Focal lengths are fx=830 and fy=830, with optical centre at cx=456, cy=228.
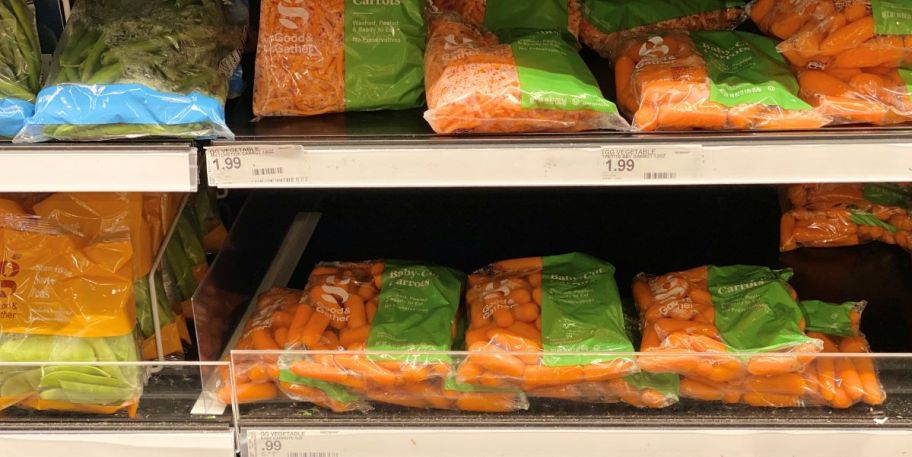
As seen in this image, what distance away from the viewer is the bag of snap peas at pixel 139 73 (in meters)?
1.26

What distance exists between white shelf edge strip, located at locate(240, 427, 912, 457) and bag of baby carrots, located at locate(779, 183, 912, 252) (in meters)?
0.57

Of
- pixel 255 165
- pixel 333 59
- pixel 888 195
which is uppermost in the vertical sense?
pixel 333 59

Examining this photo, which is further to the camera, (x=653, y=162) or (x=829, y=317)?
(x=829, y=317)

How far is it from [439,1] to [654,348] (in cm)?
79

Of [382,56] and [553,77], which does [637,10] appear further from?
[382,56]

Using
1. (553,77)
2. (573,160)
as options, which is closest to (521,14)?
(553,77)

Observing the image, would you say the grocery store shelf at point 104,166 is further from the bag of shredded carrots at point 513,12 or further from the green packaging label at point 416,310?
the bag of shredded carrots at point 513,12

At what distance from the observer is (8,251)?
1.47 meters

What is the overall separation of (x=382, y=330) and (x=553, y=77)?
0.54m

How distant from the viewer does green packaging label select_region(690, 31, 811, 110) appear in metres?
1.32

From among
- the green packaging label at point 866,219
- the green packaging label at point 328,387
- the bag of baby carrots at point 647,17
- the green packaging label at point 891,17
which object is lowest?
the green packaging label at point 328,387

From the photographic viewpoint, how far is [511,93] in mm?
1287

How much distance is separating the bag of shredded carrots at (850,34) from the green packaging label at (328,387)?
96 centimetres

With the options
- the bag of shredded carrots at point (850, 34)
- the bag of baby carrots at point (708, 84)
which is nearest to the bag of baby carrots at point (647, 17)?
the bag of baby carrots at point (708, 84)
